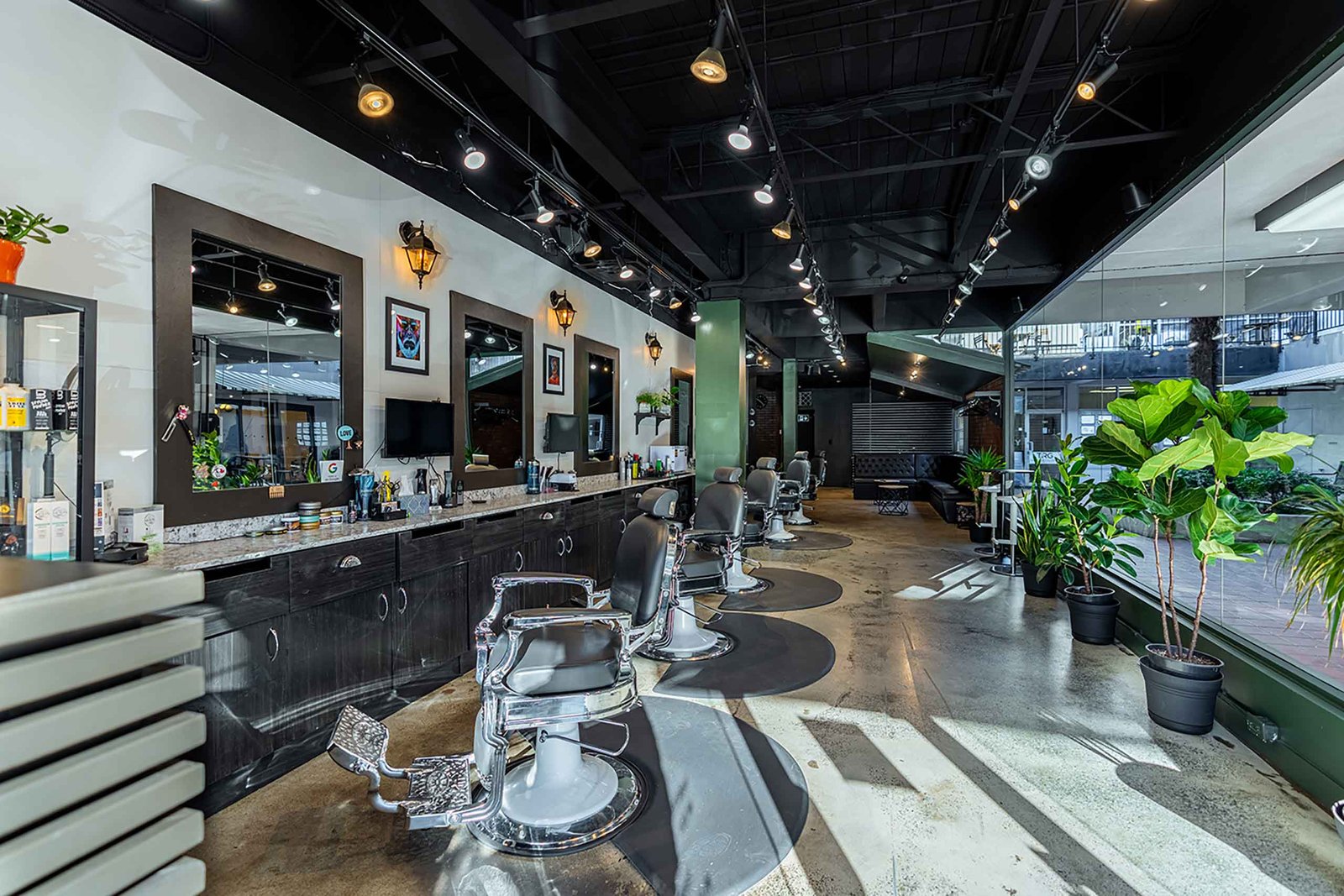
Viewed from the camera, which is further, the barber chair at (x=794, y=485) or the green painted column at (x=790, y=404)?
the green painted column at (x=790, y=404)

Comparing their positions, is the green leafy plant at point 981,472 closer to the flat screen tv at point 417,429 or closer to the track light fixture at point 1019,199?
the track light fixture at point 1019,199

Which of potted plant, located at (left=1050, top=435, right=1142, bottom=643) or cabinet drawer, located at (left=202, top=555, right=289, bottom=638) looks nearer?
cabinet drawer, located at (left=202, top=555, right=289, bottom=638)

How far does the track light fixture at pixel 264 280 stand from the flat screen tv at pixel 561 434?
2.72 m

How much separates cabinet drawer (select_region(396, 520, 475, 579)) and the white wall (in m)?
0.81

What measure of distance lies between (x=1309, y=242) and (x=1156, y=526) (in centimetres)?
146

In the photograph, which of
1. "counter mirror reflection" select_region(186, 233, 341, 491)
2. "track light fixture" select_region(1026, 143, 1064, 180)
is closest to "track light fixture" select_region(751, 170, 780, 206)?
"track light fixture" select_region(1026, 143, 1064, 180)

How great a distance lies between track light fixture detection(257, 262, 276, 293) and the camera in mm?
3275

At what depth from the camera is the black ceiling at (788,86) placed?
3168 mm

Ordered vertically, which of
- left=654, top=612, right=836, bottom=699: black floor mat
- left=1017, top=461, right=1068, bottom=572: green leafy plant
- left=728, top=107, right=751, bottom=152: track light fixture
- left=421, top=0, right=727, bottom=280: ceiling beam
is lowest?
left=654, top=612, right=836, bottom=699: black floor mat

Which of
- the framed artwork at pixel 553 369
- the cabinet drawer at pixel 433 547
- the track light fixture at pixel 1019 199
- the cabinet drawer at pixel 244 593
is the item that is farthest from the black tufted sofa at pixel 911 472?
the cabinet drawer at pixel 244 593

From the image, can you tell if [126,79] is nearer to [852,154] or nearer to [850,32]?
[850,32]

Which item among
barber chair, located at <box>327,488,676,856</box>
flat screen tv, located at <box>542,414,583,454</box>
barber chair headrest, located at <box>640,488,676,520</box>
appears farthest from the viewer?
flat screen tv, located at <box>542,414,583,454</box>

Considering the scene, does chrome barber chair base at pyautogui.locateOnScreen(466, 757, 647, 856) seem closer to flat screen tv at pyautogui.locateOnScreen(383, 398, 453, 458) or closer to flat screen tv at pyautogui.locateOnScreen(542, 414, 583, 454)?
flat screen tv at pyautogui.locateOnScreen(383, 398, 453, 458)

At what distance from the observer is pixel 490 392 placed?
16.7 ft
